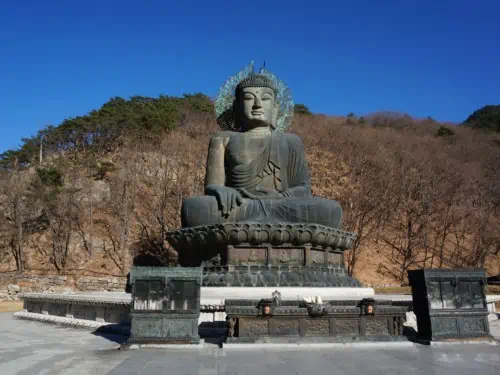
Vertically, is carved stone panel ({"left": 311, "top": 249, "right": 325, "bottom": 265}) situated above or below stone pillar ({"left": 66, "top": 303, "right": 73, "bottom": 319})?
above

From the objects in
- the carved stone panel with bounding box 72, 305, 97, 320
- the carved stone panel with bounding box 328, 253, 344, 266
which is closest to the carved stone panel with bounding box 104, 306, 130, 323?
the carved stone panel with bounding box 72, 305, 97, 320

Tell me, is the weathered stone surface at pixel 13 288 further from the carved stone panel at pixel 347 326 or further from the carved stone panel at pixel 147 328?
the carved stone panel at pixel 347 326

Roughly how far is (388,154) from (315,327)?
94.2 ft

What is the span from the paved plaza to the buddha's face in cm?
584

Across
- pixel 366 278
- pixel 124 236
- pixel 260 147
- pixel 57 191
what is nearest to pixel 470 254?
pixel 366 278

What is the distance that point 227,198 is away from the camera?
8133 mm

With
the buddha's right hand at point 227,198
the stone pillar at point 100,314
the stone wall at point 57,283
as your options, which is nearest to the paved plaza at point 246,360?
the stone pillar at point 100,314

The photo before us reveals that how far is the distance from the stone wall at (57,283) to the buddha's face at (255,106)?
36.3 ft

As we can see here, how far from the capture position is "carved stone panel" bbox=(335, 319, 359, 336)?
15.8ft

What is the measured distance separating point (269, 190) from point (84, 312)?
398cm

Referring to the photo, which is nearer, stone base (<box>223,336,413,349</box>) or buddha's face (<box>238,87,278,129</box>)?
stone base (<box>223,336,413,349</box>)

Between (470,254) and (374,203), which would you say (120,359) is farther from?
(470,254)

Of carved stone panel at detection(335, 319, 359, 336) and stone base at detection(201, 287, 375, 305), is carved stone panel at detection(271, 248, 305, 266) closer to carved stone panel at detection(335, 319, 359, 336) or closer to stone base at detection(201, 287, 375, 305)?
stone base at detection(201, 287, 375, 305)

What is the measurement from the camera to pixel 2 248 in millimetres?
20875
